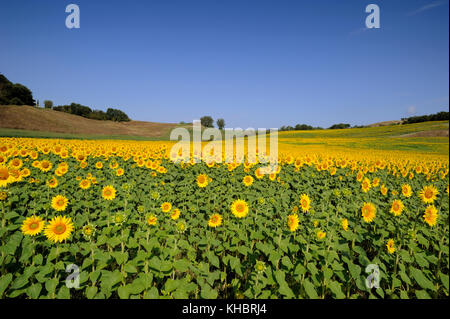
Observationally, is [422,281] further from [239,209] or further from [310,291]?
[239,209]

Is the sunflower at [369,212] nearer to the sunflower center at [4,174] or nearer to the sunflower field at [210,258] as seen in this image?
the sunflower field at [210,258]

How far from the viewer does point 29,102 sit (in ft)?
207

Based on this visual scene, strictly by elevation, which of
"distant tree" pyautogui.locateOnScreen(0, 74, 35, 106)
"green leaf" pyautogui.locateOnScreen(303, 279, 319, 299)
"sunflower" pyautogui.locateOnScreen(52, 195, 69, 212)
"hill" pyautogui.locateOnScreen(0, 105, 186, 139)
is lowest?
"green leaf" pyautogui.locateOnScreen(303, 279, 319, 299)

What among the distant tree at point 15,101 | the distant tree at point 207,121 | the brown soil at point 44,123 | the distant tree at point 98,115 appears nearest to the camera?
the brown soil at point 44,123

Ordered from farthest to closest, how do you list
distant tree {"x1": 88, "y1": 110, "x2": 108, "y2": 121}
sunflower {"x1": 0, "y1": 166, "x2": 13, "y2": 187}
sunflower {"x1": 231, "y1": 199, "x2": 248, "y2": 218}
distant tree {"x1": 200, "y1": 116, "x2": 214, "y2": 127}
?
distant tree {"x1": 200, "y1": 116, "x2": 214, "y2": 127} < distant tree {"x1": 88, "y1": 110, "x2": 108, "y2": 121} < sunflower {"x1": 0, "y1": 166, "x2": 13, "y2": 187} < sunflower {"x1": 231, "y1": 199, "x2": 248, "y2": 218}

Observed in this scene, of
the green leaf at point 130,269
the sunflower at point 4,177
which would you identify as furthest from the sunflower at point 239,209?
the sunflower at point 4,177

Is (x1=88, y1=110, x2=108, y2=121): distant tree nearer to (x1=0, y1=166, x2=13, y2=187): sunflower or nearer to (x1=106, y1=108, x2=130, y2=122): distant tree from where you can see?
(x1=106, y1=108, x2=130, y2=122): distant tree

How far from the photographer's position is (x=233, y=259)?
2.87 meters

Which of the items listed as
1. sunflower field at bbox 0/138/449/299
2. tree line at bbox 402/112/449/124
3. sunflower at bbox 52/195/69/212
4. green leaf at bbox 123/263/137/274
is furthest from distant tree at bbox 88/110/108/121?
tree line at bbox 402/112/449/124

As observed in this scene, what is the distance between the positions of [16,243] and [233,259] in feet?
9.92

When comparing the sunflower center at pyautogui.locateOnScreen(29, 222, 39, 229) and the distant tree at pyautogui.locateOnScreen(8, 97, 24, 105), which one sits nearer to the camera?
the sunflower center at pyautogui.locateOnScreen(29, 222, 39, 229)

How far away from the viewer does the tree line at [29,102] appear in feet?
184

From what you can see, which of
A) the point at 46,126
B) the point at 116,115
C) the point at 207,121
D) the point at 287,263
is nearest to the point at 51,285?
the point at 287,263

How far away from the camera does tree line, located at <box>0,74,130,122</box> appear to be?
5616 cm
